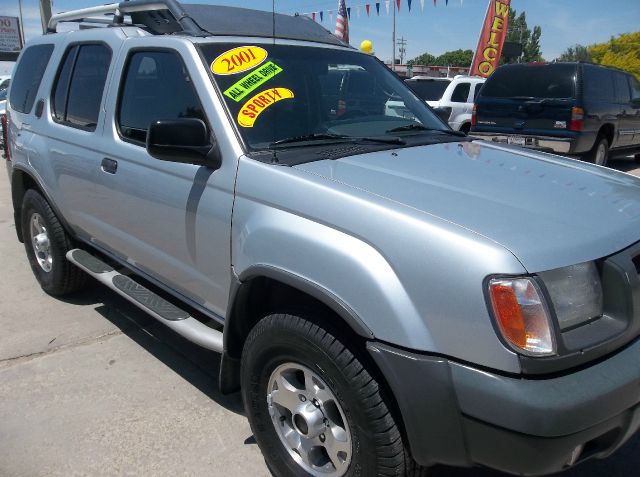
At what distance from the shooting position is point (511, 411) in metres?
1.74

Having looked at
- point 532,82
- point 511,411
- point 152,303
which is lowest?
point 152,303

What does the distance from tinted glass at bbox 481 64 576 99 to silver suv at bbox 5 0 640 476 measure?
6.69 metres

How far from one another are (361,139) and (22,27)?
50942mm

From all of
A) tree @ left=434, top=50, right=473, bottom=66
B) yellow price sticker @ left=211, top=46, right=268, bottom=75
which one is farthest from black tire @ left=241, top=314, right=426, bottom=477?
tree @ left=434, top=50, right=473, bottom=66

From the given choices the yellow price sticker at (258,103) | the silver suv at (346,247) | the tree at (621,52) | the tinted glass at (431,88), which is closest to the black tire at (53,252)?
the silver suv at (346,247)

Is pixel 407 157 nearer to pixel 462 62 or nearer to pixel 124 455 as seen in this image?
pixel 124 455

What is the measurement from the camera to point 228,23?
3.37 m

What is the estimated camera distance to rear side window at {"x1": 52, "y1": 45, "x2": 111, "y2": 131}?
12.2 ft

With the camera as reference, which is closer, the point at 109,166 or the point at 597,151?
the point at 109,166

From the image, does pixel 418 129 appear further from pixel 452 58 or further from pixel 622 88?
pixel 452 58

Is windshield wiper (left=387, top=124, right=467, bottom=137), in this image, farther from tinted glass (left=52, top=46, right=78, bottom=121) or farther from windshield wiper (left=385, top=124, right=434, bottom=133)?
tinted glass (left=52, top=46, right=78, bottom=121)

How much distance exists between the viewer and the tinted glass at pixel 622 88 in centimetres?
1062

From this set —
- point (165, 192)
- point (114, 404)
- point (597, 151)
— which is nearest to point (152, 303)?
point (114, 404)

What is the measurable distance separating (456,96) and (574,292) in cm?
1203
